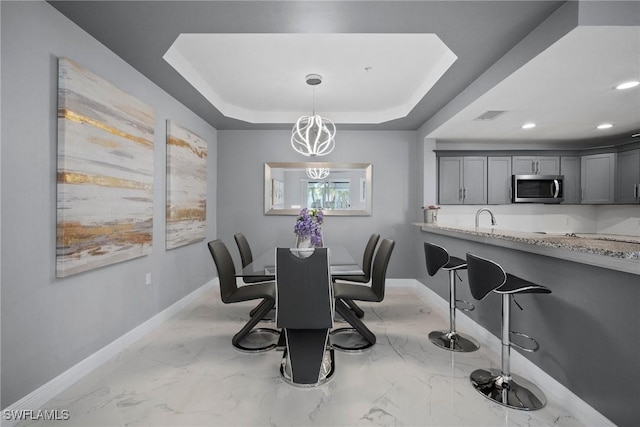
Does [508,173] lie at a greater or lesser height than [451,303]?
greater

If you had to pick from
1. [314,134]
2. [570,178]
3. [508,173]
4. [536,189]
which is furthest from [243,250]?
[570,178]

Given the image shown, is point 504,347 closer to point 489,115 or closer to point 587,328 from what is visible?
point 587,328

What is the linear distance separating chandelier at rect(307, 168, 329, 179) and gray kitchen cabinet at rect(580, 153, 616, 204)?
12.9ft

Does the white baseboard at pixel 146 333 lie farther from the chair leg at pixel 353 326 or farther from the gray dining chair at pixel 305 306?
the gray dining chair at pixel 305 306

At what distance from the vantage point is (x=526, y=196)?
16.0ft

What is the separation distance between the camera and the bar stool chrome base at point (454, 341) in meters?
2.80

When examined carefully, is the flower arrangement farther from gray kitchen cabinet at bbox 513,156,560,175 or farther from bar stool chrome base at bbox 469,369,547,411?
gray kitchen cabinet at bbox 513,156,560,175

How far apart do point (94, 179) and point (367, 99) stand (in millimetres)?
3161

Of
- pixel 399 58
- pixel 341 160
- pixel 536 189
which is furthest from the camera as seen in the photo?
pixel 341 160

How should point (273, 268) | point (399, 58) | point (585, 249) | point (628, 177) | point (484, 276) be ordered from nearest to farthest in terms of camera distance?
1. point (585, 249)
2. point (484, 276)
3. point (273, 268)
4. point (399, 58)
5. point (628, 177)

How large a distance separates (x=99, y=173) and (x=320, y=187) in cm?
320

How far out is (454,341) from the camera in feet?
9.61

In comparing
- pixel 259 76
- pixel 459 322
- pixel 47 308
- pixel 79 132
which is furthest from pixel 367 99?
pixel 47 308

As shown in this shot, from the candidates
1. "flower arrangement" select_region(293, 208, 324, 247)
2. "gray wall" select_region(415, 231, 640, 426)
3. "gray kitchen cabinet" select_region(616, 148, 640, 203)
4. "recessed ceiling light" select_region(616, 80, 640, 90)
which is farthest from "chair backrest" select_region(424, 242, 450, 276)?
"gray kitchen cabinet" select_region(616, 148, 640, 203)
